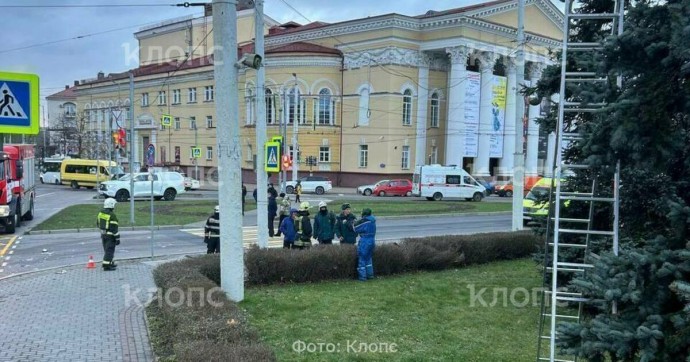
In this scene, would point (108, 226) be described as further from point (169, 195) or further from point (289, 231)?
point (169, 195)

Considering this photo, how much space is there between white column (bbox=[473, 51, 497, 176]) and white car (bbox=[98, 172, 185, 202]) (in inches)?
1109

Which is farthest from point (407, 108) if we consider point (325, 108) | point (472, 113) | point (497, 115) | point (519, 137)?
point (519, 137)

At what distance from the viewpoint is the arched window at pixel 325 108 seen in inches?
1997

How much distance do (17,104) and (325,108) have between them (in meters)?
46.4

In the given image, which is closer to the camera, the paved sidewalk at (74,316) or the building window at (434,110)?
the paved sidewalk at (74,316)

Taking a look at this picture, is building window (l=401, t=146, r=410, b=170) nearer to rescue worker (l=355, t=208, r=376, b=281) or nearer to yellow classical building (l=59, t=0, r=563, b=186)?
yellow classical building (l=59, t=0, r=563, b=186)

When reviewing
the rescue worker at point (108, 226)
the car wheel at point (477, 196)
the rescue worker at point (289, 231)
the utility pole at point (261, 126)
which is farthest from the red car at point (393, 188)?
the rescue worker at point (108, 226)

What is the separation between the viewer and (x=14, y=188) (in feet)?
63.0

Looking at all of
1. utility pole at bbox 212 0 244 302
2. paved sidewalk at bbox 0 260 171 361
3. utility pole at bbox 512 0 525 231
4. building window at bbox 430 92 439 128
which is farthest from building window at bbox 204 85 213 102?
utility pole at bbox 212 0 244 302

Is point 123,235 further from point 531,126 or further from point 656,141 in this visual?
point 531,126

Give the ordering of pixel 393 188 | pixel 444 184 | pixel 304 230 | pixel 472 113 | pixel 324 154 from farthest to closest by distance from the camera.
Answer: pixel 324 154
pixel 472 113
pixel 393 188
pixel 444 184
pixel 304 230

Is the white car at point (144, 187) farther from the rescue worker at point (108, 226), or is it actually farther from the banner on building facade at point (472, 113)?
the banner on building facade at point (472, 113)

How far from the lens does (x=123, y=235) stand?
18.9 meters

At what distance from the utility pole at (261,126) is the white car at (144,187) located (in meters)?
20.5
